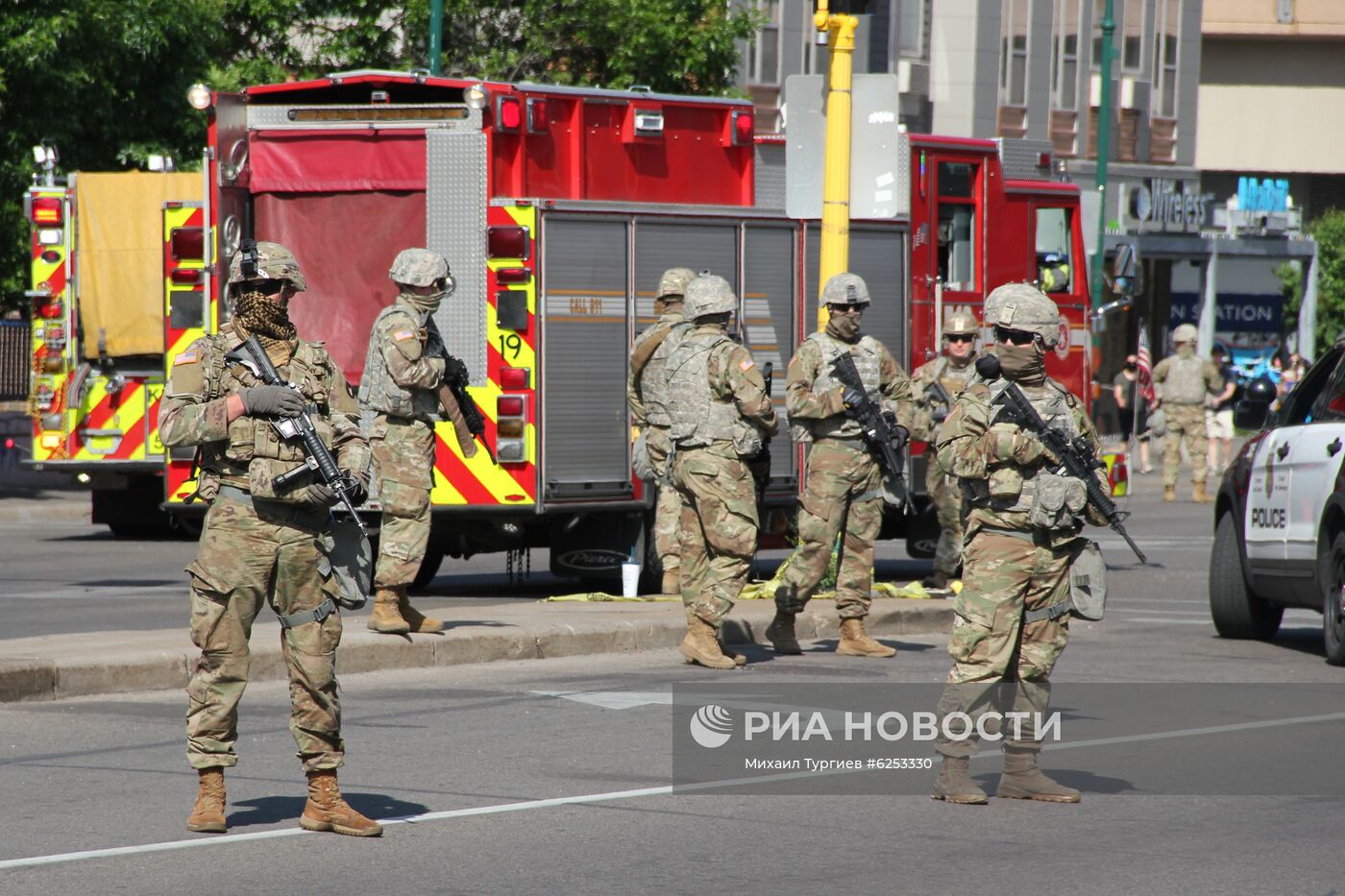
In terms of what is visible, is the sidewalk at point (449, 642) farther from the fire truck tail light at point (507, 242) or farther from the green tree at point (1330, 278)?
the green tree at point (1330, 278)

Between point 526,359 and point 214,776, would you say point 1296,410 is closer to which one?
point 526,359

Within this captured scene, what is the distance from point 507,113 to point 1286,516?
5.24 metres

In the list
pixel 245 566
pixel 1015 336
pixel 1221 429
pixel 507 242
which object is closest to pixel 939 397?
pixel 507 242

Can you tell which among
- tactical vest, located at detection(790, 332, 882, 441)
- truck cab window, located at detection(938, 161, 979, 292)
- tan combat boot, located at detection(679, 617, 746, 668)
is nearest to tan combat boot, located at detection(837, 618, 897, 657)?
tan combat boot, located at detection(679, 617, 746, 668)

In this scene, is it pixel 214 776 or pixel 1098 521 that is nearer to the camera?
pixel 214 776

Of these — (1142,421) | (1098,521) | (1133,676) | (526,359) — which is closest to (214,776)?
(1098,521)

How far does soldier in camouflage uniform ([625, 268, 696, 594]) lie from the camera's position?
1329cm

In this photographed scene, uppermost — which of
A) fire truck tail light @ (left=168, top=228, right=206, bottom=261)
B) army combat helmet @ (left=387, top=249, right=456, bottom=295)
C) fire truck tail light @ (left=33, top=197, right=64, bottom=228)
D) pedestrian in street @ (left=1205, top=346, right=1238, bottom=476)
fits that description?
fire truck tail light @ (left=33, top=197, right=64, bottom=228)

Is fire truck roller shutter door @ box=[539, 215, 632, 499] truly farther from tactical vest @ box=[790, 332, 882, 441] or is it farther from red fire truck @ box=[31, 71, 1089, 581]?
tactical vest @ box=[790, 332, 882, 441]

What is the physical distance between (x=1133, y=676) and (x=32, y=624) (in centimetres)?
630

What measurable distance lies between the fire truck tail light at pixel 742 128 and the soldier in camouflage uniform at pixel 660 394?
1.77 metres

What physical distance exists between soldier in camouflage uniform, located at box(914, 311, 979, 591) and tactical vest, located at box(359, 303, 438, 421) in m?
4.03

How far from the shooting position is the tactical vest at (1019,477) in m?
7.43

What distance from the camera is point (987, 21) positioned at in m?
41.6
